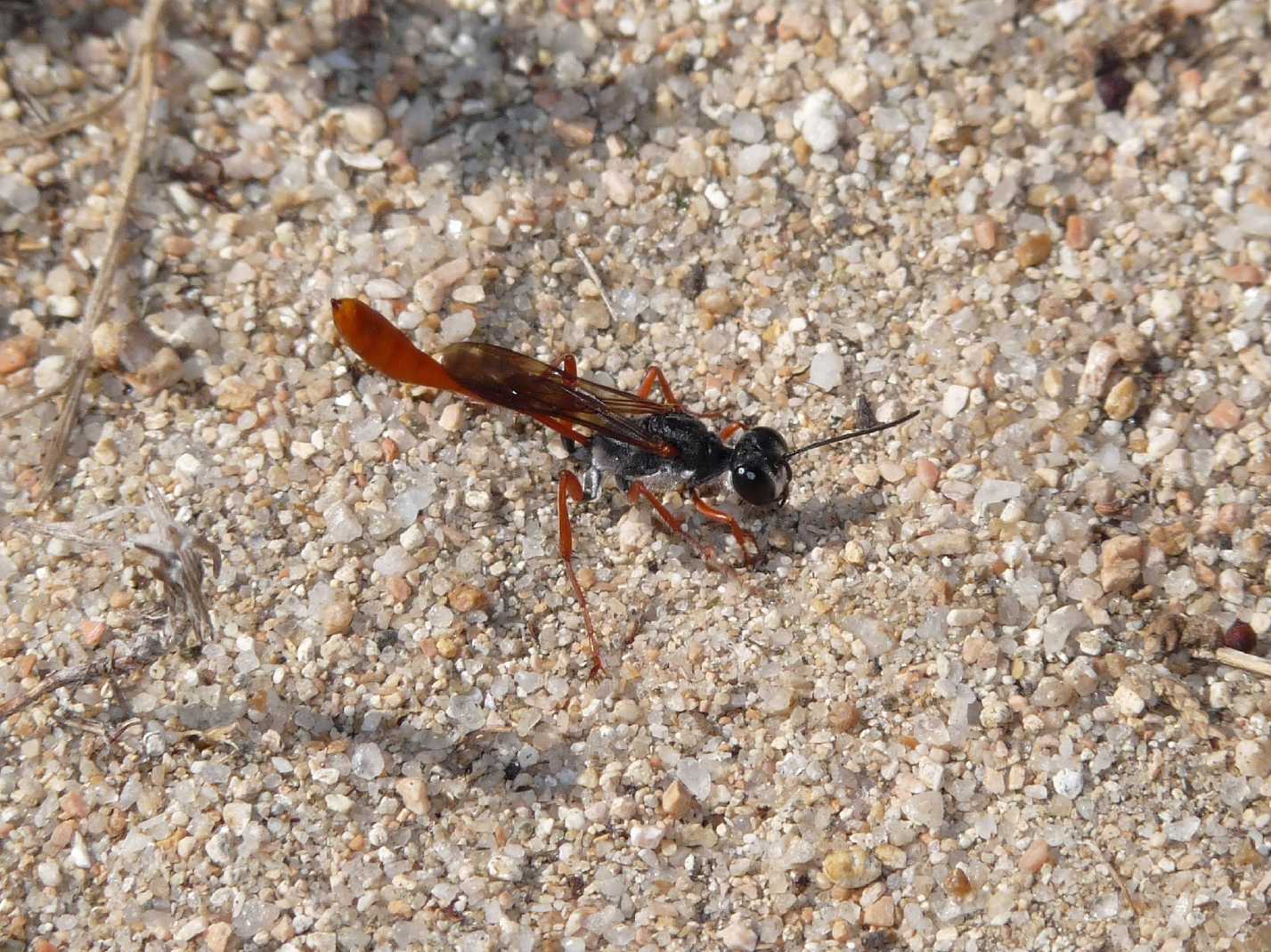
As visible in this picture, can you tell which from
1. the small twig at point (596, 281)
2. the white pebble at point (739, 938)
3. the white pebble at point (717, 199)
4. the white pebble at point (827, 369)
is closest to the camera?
the white pebble at point (739, 938)

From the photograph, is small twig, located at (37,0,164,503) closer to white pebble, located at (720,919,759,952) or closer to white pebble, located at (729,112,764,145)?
white pebble, located at (729,112,764,145)

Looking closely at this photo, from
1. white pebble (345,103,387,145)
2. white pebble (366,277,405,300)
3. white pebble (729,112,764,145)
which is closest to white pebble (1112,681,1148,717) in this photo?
white pebble (729,112,764,145)

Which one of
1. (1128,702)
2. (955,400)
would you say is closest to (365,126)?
(955,400)

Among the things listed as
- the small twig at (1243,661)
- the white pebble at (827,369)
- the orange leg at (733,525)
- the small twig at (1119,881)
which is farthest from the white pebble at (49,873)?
the small twig at (1243,661)

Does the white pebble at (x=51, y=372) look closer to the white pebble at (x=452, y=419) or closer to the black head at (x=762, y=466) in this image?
the white pebble at (x=452, y=419)

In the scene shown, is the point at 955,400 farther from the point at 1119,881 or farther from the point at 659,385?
the point at 1119,881

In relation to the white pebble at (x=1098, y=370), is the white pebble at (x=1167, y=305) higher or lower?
higher
